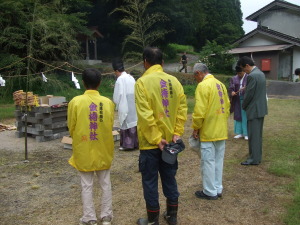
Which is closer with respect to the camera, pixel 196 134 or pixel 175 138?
pixel 175 138

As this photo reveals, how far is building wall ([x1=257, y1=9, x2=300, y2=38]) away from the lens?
81.0 ft

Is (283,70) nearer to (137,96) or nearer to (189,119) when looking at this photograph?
(189,119)

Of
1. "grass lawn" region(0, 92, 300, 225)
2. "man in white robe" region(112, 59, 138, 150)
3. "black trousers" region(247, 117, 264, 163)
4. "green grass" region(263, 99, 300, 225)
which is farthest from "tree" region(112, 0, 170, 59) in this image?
"black trousers" region(247, 117, 264, 163)

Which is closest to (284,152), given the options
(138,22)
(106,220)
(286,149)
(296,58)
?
(286,149)

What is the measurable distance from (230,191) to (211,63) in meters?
19.3

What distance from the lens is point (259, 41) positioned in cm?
2389

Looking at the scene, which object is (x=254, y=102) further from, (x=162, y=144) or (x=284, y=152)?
(x=162, y=144)

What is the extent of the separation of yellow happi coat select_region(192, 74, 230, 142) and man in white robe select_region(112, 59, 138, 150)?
2.77 m

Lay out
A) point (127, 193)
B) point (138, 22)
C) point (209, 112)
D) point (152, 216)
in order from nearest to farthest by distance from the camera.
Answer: point (152, 216) → point (209, 112) → point (127, 193) → point (138, 22)

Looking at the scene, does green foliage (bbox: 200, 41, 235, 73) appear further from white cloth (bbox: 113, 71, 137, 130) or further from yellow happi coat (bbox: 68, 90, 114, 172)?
yellow happi coat (bbox: 68, 90, 114, 172)

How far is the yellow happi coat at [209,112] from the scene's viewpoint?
165 inches

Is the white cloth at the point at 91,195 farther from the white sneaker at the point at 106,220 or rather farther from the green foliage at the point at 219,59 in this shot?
the green foliage at the point at 219,59

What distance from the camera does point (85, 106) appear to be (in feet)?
11.8

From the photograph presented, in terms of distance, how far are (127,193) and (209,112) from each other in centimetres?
162
